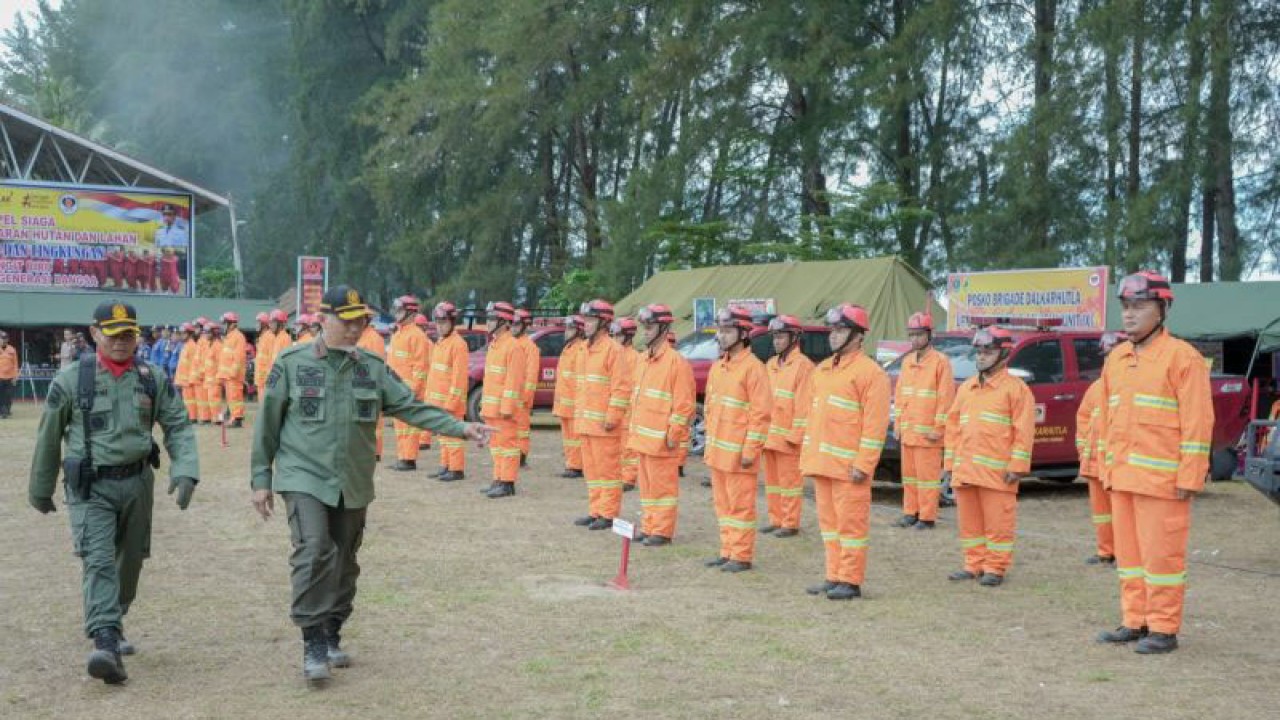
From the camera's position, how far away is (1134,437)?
6930mm

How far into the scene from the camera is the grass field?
5902 mm

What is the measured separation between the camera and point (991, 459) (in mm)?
8844

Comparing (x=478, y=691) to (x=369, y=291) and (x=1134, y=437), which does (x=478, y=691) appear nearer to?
(x=1134, y=437)

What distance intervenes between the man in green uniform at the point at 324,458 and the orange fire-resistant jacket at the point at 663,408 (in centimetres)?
343

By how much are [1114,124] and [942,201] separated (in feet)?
19.5

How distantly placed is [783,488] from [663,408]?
1.75 meters

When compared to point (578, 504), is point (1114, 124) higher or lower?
higher

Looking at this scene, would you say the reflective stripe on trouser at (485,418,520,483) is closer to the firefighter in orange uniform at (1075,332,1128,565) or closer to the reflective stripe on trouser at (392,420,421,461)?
the reflective stripe on trouser at (392,420,421,461)

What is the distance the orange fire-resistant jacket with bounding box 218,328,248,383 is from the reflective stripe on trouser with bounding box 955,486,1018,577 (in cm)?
1525

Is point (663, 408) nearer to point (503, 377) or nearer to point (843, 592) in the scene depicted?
point (843, 592)

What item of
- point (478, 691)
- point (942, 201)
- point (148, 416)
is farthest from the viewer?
point (942, 201)

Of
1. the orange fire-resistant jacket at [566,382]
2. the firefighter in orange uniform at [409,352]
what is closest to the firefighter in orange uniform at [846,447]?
the orange fire-resistant jacket at [566,382]

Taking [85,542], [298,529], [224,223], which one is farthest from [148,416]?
[224,223]

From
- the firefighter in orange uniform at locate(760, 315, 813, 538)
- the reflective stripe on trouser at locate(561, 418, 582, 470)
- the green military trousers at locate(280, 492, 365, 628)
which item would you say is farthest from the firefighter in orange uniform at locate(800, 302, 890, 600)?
the reflective stripe on trouser at locate(561, 418, 582, 470)
